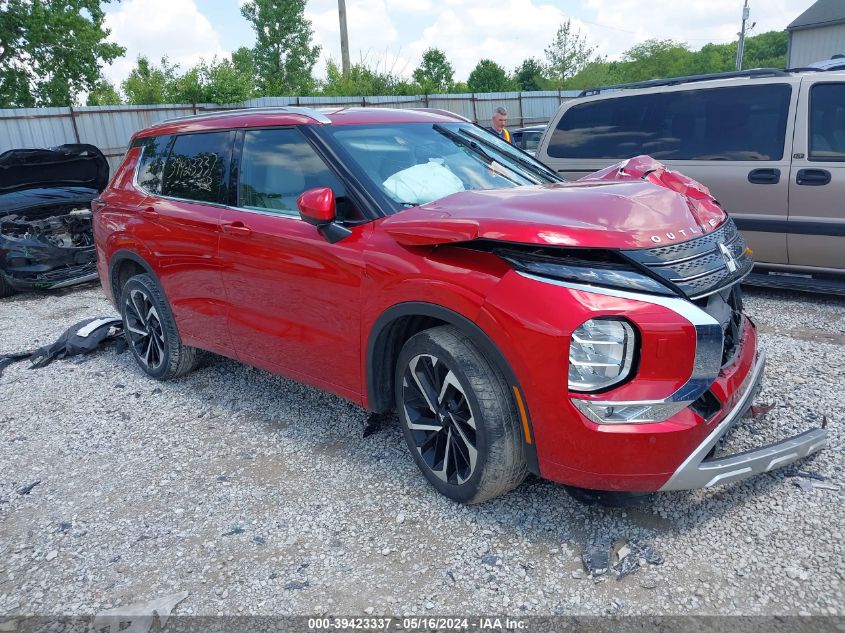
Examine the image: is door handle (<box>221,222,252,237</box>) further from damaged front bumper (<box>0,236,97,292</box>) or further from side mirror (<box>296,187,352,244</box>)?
damaged front bumper (<box>0,236,97,292</box>)

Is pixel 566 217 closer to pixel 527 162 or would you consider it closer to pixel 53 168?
pixel 527 162

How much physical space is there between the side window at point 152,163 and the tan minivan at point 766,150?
13.9 feet

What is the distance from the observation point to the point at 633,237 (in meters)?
2.49

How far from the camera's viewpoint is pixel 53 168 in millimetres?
8297

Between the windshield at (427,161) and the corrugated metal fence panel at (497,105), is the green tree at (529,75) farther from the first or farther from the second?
the windshield at (427,161)

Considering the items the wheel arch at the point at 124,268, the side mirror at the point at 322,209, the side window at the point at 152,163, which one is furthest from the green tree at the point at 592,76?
the side mirror at the point at 322,209

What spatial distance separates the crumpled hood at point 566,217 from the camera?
2.49 m

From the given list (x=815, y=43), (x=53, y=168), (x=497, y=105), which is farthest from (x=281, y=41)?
(x=53, y=168)

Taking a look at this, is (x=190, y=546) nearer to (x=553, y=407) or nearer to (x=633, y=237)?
(x=553, y=407)

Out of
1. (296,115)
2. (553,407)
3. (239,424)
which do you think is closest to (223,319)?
(239,424)

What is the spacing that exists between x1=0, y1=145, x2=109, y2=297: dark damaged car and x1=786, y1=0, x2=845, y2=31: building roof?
4055cm

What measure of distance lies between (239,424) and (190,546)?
1.25m

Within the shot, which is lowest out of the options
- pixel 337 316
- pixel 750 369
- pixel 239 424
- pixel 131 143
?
pixel 239 424

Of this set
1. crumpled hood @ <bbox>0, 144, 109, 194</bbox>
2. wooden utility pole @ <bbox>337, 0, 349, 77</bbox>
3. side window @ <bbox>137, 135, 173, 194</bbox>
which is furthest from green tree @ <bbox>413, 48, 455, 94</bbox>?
side window @ <bbox>137, 135, 173, 194</bbox>
